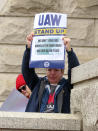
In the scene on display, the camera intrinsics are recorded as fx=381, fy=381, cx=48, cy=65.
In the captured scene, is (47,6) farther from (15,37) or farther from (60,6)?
(15,37)

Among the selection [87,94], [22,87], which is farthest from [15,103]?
[87,94]

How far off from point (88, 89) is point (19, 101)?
5.81 feet

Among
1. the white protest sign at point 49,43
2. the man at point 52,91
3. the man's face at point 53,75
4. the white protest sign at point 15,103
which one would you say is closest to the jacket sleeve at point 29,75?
the man at point 52,91

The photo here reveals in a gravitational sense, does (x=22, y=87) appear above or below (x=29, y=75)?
below

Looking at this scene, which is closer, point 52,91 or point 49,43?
point 49,43

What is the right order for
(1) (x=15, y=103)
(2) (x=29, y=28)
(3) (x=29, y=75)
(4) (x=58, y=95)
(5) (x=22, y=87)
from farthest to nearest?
(2) (x=29, y=28), (5) (x=22, y=87), (1) (x=15, y=103), (3) (x=29, y=75), (4) (x=58, y=95)


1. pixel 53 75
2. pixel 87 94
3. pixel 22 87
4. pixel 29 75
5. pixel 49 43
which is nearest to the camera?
pixel 87 94

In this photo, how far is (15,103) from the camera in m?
4.44

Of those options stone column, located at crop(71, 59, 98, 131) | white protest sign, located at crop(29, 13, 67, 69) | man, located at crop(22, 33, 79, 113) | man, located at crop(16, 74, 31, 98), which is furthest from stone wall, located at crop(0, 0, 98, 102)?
stone column, located at crop(71, 59, 98, 131)

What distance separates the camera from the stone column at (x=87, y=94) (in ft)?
9.00

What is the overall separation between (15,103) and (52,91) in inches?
33.4

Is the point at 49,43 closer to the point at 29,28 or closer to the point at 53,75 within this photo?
the point at 53,75

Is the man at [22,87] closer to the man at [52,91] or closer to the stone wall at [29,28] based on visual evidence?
the man at [52,91]

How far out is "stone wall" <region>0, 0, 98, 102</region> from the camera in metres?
5.76
